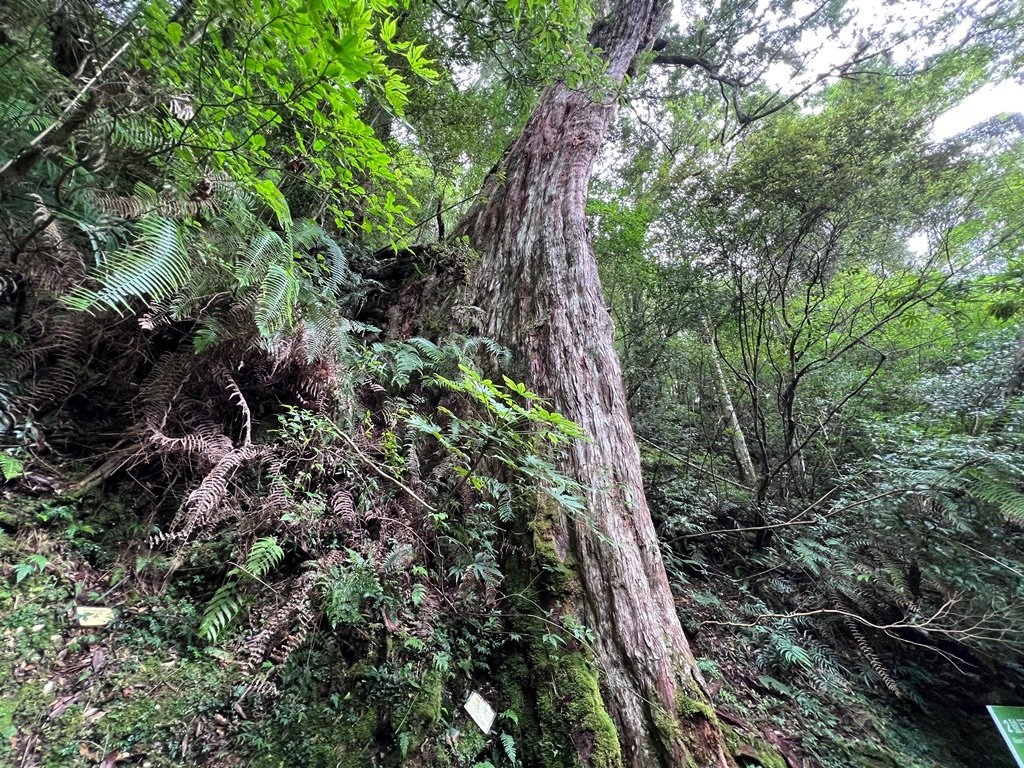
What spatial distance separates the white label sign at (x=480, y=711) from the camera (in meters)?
1.63

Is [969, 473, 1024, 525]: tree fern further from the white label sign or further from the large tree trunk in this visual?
the white label sign

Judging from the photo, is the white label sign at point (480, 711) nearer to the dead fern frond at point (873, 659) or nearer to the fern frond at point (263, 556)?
the fern frond at point (263, 556)

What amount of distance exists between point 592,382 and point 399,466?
61.7 inches

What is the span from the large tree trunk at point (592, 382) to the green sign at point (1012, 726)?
6.42 ft

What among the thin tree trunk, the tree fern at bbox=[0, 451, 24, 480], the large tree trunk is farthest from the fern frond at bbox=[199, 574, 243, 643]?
the thin tree trunk

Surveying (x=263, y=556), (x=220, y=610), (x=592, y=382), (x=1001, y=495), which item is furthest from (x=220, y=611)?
(x=1001, y=495)

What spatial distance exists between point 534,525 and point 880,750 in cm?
252

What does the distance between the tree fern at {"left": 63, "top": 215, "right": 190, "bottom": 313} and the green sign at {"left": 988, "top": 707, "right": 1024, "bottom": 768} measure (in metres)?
4.91

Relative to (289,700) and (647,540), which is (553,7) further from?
(289,700)

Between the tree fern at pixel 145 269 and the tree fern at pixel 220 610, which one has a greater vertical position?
the tree fern at pixel 145 269

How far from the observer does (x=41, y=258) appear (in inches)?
66.4

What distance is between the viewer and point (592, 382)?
3.03 metres

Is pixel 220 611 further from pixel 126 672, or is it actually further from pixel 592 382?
pixel 592 382

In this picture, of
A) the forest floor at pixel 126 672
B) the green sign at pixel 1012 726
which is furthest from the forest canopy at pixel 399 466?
the green sign at pixel 1012 726
